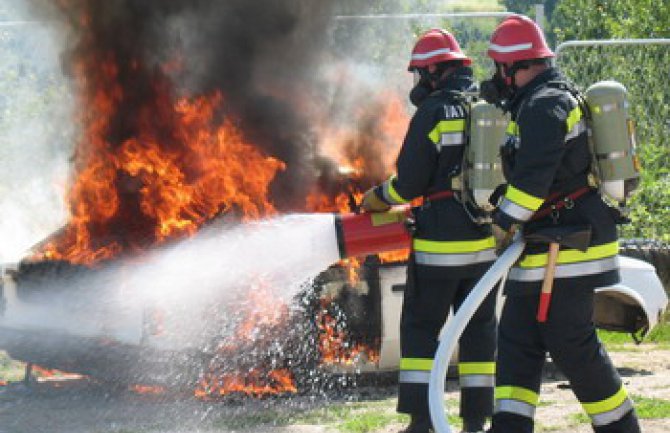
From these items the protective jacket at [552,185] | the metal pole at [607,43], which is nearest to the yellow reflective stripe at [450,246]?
the protective jacket at [552,185]

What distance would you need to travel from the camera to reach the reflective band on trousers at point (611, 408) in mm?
5266

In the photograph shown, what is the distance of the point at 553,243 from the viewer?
525cm

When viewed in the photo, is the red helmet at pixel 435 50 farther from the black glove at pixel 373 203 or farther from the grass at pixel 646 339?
the grass at pixel 646 339

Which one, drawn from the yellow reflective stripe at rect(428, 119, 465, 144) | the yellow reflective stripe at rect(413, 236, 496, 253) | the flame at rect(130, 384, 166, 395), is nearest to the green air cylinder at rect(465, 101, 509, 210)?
the yellow reflective stripe at rect(428, 119, 465, 144)

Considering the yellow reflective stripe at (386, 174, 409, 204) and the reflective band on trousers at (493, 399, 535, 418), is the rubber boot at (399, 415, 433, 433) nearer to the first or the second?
the reflective band on trousers at (493, 399, 535, 418)

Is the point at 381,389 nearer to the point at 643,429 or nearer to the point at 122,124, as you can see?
the point at 643,429

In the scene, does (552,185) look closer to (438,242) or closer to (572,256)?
(572,256)

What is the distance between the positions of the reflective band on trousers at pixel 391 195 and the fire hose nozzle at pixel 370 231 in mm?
193

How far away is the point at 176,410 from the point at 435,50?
2.59 metres

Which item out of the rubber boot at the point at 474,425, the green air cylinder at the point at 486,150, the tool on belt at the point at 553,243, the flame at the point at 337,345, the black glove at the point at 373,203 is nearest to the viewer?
the tool on belt at the point at 553,243

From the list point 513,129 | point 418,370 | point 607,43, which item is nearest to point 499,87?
point 513,129

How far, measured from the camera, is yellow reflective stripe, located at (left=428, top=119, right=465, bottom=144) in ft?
20.2

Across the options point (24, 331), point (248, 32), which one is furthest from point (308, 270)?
point (248, 32)

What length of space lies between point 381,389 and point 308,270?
1412 millimetres
